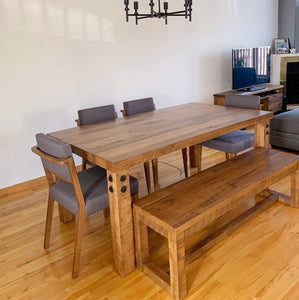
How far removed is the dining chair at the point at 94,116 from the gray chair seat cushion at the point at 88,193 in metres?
0.59

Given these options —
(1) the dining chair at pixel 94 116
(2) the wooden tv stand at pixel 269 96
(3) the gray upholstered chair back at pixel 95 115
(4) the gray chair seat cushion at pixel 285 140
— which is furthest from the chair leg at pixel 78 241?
(2) the wooden tv stand at pixel 269 96

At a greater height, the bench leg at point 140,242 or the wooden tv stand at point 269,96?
the wooden tv stand at point 269,96

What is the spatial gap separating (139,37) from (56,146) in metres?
2.69

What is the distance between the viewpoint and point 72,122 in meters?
3.74

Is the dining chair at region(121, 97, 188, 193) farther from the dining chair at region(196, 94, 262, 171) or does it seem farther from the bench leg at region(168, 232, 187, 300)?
the bench leg at region(168, 232, 187, 300)

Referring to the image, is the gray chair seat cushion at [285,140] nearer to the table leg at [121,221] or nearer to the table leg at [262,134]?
the table leg at [262,134]

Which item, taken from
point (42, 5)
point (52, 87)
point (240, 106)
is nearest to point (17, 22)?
point (42, 5)

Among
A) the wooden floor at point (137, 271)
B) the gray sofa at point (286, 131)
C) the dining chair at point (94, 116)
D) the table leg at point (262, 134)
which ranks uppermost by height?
the dining chair at point (94, 116)

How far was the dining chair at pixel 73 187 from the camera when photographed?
1.93 m

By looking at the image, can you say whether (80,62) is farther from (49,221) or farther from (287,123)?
(287,123)

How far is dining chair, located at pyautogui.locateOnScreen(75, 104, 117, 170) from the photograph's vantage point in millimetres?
2938

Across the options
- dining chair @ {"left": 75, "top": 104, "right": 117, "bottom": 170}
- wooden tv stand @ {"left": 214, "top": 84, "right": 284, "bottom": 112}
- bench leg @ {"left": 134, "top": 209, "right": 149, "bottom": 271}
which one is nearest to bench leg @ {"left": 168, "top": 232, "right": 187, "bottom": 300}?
bench leg @ {"left": 134, "top": 209, "right": 149, "bottom": 271}

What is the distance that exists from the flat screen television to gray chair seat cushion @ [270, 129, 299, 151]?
1.54 metres

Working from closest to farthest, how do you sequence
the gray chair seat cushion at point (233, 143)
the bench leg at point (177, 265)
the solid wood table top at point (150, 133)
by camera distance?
the bench leg at point (177, 265), the solid wood table top at point (150, 133), the gray chair seat cushion at point (233, 143)
